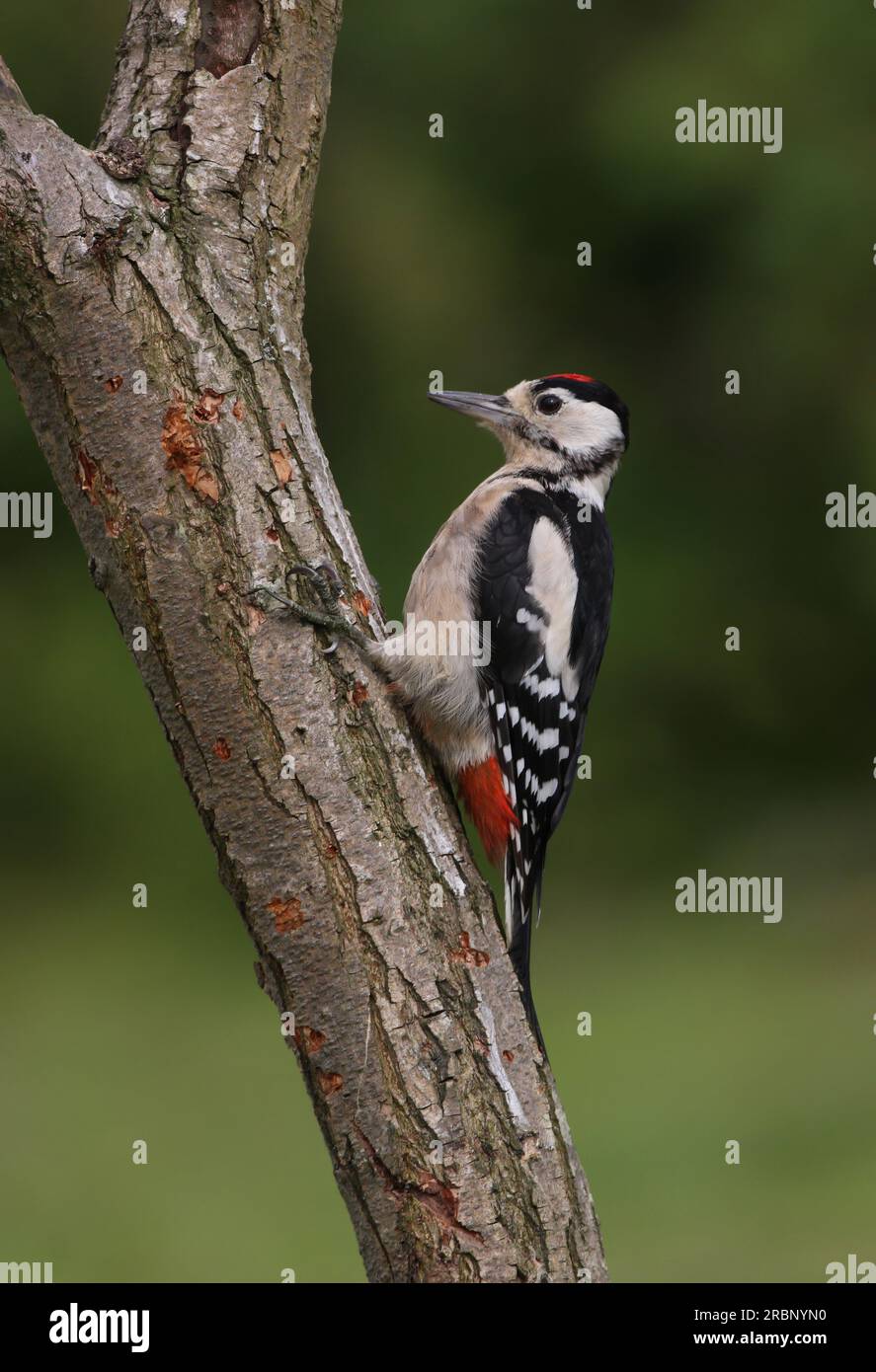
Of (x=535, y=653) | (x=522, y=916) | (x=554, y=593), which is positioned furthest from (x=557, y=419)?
(x=522, y=916)

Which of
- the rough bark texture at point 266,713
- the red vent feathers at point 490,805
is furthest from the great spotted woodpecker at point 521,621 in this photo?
the rough bark texture at point 266,713

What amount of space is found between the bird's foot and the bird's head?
136cm

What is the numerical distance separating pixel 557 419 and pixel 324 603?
151cm

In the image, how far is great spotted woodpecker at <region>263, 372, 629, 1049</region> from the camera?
2762 millimetres

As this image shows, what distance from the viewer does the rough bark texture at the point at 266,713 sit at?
6.84 ft

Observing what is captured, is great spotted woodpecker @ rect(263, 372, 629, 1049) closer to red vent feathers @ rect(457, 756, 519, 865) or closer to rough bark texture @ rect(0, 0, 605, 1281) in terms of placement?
red vent feathers @ rect(457, 756, 519, 865)

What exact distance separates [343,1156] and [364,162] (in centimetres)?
750

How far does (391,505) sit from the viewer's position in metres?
8.31

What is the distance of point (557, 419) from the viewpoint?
11.7 ft

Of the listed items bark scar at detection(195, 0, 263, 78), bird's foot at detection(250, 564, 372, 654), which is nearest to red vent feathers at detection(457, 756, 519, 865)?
bird's foot at detection(250, 564, 372, 654)

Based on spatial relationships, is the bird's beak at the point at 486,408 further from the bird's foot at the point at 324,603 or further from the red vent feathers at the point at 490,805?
the bird's foot at the point at 324,603

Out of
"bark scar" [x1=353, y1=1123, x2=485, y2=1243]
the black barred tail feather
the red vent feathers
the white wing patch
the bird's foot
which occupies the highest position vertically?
the white wing patch

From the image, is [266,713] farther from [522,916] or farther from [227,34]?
[227,34]

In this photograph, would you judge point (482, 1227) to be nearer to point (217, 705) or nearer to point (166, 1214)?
point (217, 705)
